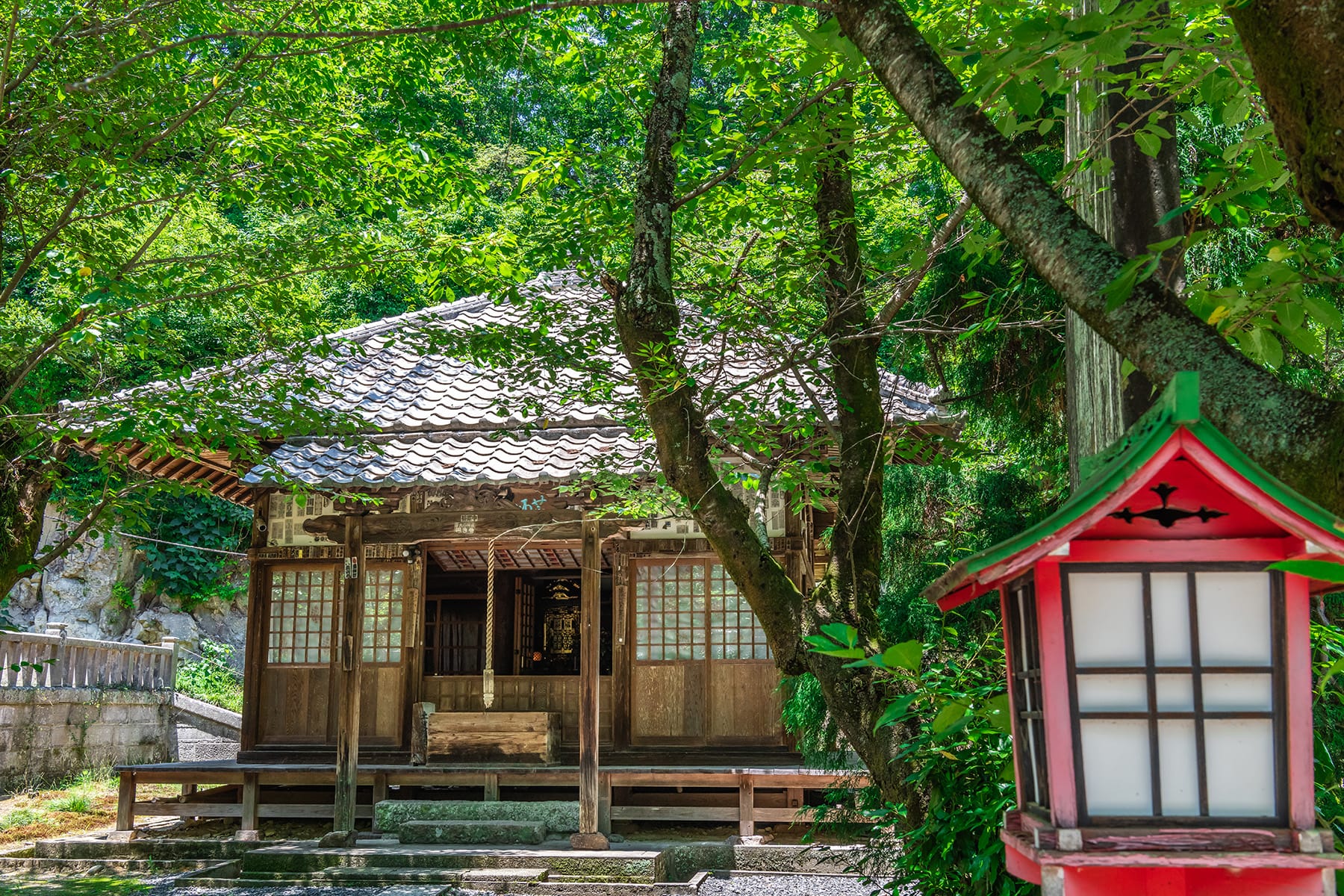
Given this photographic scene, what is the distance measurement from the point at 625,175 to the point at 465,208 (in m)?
2.05

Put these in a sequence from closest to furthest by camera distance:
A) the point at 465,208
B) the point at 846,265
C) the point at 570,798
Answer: the point at 846,265, the point at 465,208, the point at 570,798

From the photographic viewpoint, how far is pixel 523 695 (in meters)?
11.6

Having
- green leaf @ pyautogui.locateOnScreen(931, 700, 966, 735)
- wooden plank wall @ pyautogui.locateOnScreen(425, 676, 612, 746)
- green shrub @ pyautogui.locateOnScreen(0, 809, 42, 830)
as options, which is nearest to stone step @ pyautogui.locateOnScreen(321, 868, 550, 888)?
wooden plank wall @ pyautogui.locateOnScreen(425, 676, 612, 746)

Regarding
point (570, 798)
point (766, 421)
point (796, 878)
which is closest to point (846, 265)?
point (766, 421)

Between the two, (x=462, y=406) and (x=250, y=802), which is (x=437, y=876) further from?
(x=462, y=406)

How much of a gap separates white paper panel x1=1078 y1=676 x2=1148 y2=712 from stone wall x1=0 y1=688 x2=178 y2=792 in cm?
1503

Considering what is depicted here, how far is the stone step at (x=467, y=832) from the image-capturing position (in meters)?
9.70

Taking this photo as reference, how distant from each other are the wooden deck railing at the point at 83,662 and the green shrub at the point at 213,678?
2.88 meters

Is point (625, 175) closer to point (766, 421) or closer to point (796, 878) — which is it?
point (766, 421)

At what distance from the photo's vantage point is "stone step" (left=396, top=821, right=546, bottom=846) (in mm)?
9695

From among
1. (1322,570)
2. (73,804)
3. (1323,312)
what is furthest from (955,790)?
(73,804)

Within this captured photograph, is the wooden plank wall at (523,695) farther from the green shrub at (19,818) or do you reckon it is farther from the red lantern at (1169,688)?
the red lantern at (1169,688)

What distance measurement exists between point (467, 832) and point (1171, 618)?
28.9 ft

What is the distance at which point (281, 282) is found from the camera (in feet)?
25.6
